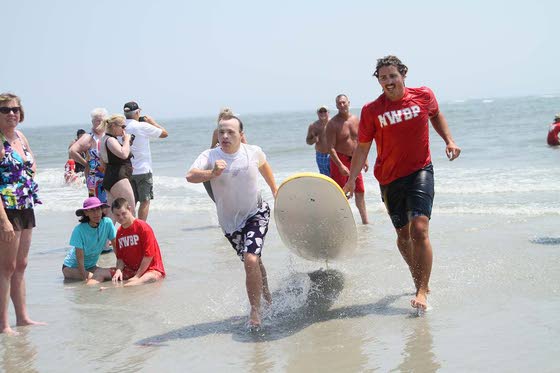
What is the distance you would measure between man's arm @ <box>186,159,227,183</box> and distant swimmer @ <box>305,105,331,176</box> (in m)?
4.79

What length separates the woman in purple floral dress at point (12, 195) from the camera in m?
4.80

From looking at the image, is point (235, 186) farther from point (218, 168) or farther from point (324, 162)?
point (324, 162)

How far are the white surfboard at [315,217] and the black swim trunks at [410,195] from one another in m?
0.40

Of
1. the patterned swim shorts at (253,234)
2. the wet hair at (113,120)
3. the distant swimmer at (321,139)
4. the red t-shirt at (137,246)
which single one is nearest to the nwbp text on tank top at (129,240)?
the red t-shirt at (137,246)

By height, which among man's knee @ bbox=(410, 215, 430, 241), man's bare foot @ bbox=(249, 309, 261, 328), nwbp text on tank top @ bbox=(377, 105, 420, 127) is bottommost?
man's bare foot @ bbox=(249, 309, 261, 328)

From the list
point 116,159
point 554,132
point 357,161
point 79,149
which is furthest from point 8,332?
point 554,132

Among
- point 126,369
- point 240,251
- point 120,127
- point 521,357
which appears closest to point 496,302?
point 521,357

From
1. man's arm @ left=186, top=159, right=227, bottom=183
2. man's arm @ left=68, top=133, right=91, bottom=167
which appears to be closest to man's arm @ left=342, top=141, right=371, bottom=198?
man's arm @ left=186, top=159, right=227, bottom=183

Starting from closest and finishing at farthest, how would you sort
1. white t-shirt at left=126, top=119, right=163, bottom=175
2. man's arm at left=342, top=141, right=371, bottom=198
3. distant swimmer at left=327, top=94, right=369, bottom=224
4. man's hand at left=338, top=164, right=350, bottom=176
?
man's arm at left=342, top=141, right=371, bottom=198 → white t-shirt at left=126, top=119, right=163, bottom=175 → man's hand at left=338, top=164, right=350, bottom=176 → distant swimmer at left=327, top=94, right=369, bottom=224

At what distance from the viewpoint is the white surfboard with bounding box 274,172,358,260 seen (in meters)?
5.48

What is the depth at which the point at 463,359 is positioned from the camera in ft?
13.0

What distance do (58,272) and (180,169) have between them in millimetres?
14849

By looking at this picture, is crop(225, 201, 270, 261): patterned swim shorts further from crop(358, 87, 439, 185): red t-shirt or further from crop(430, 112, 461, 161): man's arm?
crop(430, 112, 461, 161): man's arm

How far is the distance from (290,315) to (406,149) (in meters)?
1.54
